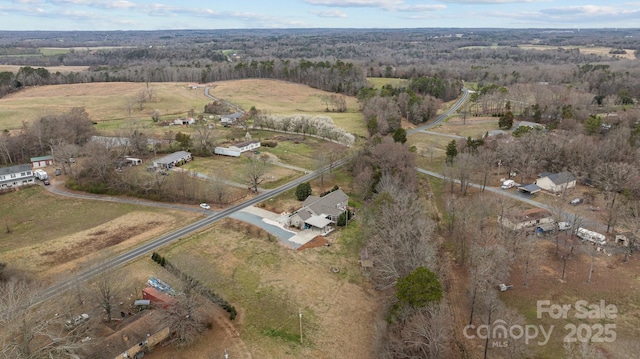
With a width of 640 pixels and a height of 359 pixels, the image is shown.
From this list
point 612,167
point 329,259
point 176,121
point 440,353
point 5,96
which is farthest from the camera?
point 5,96

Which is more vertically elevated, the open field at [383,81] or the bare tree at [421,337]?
the open field at [383,81]

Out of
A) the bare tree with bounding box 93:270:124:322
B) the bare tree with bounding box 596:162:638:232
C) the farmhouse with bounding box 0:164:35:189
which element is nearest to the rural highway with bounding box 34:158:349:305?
the bare tree with bounding box 93:270:124:322

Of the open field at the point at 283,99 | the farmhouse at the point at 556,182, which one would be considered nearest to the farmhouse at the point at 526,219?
the farmhouse at the point at 556,182

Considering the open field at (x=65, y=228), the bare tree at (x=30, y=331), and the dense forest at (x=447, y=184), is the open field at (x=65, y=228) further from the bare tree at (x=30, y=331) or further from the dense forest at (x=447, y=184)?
the bare tree at (x=30, y=331)

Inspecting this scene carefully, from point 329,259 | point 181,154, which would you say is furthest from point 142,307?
point 181,154

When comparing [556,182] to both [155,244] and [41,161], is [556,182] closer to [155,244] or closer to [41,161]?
[155,244]

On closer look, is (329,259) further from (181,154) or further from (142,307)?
(181,154)
